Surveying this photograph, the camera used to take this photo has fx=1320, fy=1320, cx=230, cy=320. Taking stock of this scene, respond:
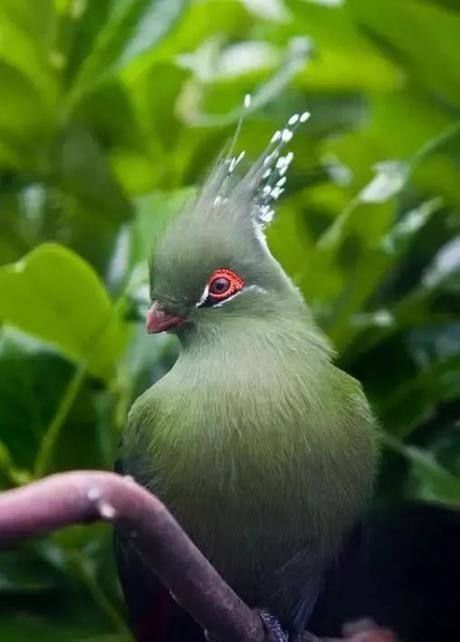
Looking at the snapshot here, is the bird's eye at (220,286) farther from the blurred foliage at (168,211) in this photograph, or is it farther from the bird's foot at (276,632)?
the bird's foot at (276,632)

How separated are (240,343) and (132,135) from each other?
0.44 m

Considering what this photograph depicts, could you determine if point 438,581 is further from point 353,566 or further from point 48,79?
point 48,79

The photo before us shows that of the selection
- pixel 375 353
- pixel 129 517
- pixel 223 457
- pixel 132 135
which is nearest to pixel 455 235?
pixel 375 353

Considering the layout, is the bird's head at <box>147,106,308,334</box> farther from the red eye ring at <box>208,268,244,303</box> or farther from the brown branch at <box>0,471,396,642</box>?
the brown branch at <box>0,471,396,642</box>

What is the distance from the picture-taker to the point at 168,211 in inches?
43.3

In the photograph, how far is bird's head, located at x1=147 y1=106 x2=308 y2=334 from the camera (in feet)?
3.04

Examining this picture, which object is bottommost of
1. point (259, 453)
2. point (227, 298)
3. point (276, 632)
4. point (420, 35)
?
point (276, 632)

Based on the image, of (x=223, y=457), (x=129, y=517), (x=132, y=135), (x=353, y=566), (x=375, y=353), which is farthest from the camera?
(x=132, y=135)

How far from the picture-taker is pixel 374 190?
3.69 feet

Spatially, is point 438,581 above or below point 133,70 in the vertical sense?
below

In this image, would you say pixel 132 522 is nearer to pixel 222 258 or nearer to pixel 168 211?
pixel 222 258

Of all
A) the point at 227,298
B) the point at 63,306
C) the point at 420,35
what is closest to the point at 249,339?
the point at 227,298

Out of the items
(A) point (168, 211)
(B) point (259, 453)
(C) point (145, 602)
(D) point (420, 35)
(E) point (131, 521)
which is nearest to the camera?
(E) point (131, 521)

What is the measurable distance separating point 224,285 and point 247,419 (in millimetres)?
106
